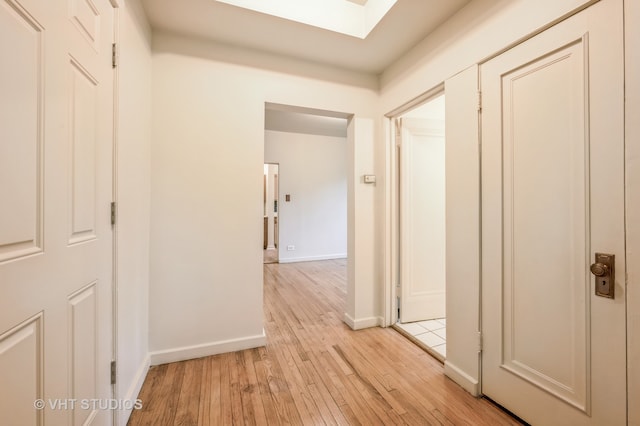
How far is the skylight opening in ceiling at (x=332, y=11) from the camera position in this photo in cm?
187

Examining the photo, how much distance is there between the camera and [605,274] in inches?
44.4

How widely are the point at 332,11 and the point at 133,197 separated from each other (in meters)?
1.98

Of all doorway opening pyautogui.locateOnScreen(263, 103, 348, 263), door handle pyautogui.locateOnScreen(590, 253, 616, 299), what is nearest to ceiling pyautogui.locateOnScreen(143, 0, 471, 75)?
door handle pyautogui.locateOnScreen(590, 253, 616, 299)

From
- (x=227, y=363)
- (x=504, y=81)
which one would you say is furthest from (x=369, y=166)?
(x=227, y=363)

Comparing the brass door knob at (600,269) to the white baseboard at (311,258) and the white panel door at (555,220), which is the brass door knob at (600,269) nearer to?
the white panel door at (555,220)

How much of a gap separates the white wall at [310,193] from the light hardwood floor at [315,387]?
11.3 ft

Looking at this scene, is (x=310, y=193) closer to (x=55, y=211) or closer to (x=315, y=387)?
(x=315, y=387)

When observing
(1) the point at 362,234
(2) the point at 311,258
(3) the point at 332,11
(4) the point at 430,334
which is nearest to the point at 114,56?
(3) the point at 332,11

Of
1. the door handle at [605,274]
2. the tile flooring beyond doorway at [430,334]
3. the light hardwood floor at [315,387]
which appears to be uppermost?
the door handle at [605,274]

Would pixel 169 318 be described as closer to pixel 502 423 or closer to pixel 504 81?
pixel 502 423

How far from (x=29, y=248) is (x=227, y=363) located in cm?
163

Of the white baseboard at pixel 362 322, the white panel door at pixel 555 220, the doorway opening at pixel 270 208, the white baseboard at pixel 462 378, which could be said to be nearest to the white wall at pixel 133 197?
the white baseboard at pixel 362 322

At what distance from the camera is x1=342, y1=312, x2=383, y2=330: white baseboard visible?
2600 mm

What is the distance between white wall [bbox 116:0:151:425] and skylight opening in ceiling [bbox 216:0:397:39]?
67 centimetres
